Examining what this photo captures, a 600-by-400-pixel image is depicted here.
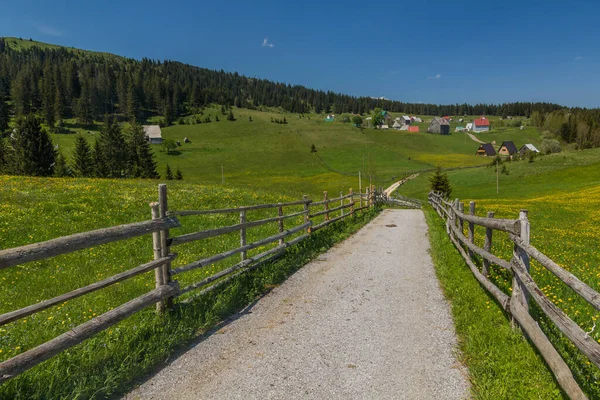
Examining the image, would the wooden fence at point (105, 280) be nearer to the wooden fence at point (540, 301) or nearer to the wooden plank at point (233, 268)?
the wooden plank at point (233, 268)

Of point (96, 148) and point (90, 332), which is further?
point (96, 148)

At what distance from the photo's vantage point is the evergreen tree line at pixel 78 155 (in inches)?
2093

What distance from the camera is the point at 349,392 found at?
4059 millimetres

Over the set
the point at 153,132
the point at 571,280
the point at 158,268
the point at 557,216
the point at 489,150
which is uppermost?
the point at 153,132

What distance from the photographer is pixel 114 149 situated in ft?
229

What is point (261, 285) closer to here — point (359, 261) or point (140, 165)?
point (359, 261)

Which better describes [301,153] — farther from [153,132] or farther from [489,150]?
[489,150]

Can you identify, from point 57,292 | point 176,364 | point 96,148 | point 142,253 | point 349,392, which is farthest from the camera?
point 96,148

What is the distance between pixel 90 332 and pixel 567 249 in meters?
13.9

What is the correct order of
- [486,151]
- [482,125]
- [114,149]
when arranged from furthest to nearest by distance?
[482,125], [486,151], [114,149]

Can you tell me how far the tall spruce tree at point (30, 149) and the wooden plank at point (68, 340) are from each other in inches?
2385

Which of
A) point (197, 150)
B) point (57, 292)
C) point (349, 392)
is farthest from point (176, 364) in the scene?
point (197, 150)

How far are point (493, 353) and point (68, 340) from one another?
17.3 ft

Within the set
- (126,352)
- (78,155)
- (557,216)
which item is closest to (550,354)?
(126,352)
